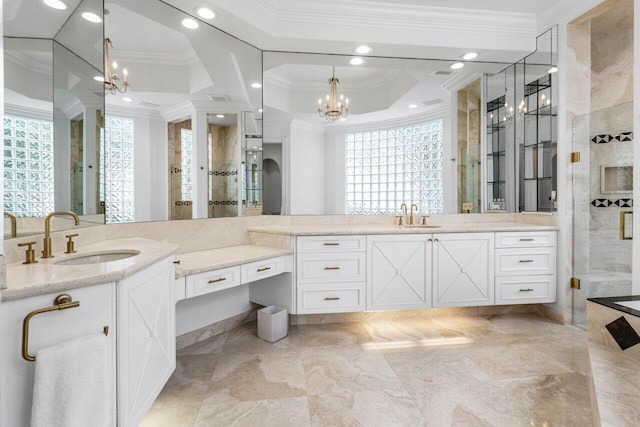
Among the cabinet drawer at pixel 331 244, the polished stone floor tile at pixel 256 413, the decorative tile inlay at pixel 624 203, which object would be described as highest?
the decorative tile inlay at pixel 624 203

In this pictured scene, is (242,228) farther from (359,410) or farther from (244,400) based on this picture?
(359,410)

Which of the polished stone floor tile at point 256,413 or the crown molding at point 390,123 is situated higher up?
the crown molding at point 390,123

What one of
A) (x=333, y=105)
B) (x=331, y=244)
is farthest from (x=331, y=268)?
(x=333, y=105)

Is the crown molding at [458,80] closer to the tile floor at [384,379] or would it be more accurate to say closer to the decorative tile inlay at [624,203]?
the decorative tile inlay at [624,203]

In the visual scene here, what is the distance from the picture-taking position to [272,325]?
248cm

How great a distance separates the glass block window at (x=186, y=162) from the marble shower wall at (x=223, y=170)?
16 centimetres

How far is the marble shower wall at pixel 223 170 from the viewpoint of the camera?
2619 mm

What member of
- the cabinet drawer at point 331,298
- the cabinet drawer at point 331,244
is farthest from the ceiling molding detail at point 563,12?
the cabinet drawer at point 331,298

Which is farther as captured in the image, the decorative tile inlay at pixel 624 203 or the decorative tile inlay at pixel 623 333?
the decorative tile inlay at pixel 624 203

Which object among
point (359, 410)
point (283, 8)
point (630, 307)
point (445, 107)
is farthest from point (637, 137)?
point (283, 8)

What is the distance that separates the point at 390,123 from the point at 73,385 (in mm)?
2855

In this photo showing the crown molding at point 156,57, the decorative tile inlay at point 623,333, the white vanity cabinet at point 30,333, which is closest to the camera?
the white vanity cabinet at point 30,333

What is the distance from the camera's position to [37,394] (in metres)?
0.97

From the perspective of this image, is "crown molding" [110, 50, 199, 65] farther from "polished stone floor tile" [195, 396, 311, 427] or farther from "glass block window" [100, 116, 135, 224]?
"polished stone floor tile" [195, 396, 311, 427]
